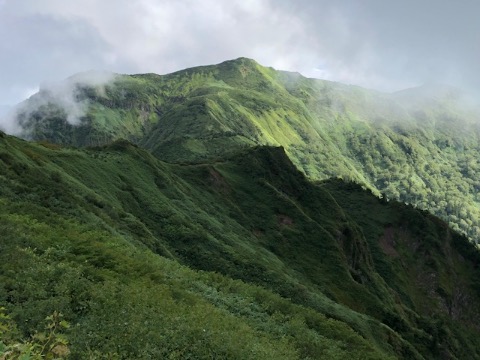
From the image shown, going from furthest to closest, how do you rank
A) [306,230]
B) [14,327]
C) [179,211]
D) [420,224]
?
[420,224] < [306,230] < [179,211] < [14,327]

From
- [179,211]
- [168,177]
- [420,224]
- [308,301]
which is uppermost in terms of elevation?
[420,224]

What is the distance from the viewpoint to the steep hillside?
811 inches

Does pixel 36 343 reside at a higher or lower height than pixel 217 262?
higher

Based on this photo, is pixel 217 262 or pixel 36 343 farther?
pixel 217 262

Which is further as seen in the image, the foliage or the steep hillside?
the steep hillside

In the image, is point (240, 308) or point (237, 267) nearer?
point (240, 308)

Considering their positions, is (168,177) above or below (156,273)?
above

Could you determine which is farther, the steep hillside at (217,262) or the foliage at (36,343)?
the steep hillside at (217,262)

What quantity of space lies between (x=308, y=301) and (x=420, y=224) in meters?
104

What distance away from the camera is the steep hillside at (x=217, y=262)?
20609 mm

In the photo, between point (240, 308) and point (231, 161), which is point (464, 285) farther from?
point (240, 308)

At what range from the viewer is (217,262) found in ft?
196

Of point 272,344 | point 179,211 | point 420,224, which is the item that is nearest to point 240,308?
point 272,344

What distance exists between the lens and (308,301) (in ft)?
187
